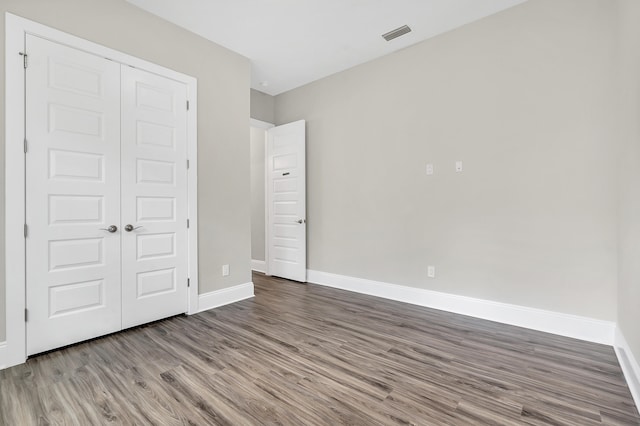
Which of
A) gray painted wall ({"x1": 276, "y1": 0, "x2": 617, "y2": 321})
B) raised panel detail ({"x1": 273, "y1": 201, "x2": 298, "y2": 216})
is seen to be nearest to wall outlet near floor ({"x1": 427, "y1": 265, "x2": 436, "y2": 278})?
gray painted wall ({"x1": 276, "y1": 0, "x2": 617, "y2": 321})

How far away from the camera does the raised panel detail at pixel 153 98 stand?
9.44 ft

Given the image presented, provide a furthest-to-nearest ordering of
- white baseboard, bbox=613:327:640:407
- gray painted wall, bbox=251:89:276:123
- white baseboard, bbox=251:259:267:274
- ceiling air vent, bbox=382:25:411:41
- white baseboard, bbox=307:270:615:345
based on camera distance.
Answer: white baseboard, bbox=251:259:267:274 < gray painted wall, bbox=251:89:276:123 < ceiling air vent, bbox=382:25:411:41 < white baseboard, bbox=307:270:615:345 < white baseboard, bbox=613:327:640:407

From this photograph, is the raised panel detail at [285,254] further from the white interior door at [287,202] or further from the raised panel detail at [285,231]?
the raised panel detail at [285,231]

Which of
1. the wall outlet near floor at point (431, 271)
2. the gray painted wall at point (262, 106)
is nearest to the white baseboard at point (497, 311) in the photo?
the wall outlet near floor at point (431, 271)

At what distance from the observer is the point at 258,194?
5.47m

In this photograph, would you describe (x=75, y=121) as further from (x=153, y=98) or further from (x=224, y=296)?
(x=224, y=296)

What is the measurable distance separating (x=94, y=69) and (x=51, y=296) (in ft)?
6.43

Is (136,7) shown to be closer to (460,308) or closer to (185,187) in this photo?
(185,187)

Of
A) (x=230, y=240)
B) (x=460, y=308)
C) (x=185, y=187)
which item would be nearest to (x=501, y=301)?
(x=460, y=308)

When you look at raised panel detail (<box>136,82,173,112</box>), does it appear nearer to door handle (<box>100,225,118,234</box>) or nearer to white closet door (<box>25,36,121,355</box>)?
white closet door (<box>25,36,121,355</box>)

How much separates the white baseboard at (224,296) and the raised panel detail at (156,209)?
978mm

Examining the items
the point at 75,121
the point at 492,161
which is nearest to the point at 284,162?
the point at 75,121

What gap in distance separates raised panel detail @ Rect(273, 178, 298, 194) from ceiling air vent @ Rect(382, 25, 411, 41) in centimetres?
226

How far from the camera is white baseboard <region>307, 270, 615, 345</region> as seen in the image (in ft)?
8.41
